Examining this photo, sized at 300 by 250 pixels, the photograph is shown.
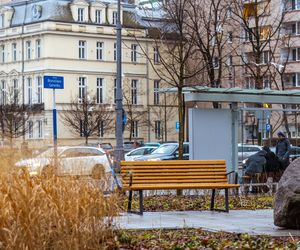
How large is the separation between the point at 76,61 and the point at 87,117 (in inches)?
407

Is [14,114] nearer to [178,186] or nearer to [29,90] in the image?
[29,90]

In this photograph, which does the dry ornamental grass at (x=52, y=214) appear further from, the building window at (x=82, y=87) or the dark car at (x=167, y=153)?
the building window at (x=82, y=87)

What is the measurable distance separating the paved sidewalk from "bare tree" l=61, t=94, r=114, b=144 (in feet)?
204

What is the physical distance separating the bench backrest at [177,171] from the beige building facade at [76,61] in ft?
220

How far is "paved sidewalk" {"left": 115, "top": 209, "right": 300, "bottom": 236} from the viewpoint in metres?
12.4

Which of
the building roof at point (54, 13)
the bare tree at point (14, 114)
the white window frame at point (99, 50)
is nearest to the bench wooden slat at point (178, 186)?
the bare tree at point (14, 114)

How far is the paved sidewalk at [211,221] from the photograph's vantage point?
1243 centimetres

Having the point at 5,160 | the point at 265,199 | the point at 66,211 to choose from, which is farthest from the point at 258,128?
the point at 66,211

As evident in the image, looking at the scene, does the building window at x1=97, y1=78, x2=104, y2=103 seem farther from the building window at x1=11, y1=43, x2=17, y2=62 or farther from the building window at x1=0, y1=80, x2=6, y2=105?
the building window at x1=0, y1=80, x2=6, y2=105

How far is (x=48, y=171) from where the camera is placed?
11.5m

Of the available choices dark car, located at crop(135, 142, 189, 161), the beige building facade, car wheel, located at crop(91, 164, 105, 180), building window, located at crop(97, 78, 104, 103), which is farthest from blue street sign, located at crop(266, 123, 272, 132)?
building window, located at crop(97, 78, 104, 103)

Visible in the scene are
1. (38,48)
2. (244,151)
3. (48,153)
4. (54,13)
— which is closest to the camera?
(48,153)

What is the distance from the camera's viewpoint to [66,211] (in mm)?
9633

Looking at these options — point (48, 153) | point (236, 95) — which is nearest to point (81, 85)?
point (236, 95)
